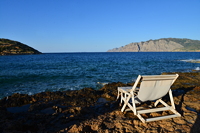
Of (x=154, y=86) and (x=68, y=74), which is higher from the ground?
(x=154, y=86)

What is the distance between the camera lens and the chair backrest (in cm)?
390

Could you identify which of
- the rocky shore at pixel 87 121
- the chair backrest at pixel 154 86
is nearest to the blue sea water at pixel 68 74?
the rocky shore at pixel 87 121

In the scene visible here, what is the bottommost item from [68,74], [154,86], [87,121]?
[68,74]

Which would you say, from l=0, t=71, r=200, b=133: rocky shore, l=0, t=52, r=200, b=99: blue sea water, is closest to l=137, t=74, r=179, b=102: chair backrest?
l=0, t=71, r=200, b=133: rocky shore

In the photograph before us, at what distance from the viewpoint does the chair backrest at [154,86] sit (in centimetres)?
390

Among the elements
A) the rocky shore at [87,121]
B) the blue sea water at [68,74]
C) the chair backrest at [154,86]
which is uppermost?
the chair backrest at [154,86]

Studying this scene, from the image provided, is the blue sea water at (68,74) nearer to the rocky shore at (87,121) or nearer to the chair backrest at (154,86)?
the rocky shore at (87,121)

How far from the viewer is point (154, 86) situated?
162 inches

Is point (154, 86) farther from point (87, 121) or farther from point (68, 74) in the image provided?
point (68, 74)

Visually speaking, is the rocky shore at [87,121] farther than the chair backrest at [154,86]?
No

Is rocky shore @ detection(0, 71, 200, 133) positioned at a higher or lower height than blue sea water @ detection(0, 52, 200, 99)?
higher

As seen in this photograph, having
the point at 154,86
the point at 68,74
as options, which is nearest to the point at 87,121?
the point at 154,86

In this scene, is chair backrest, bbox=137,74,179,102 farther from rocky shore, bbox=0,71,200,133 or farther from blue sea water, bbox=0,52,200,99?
blue sea water, bbox=0,52,200,99

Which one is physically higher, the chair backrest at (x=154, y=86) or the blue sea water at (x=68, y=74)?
the chair backrest at (x=154, y=86)
